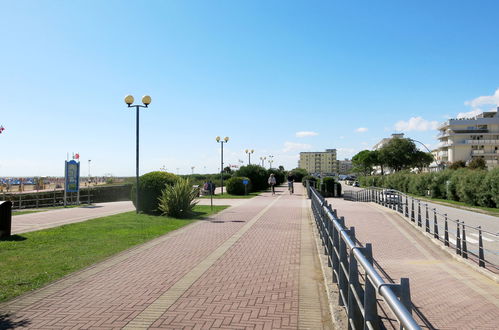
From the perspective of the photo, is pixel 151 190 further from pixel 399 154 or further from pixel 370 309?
pixel 399 154

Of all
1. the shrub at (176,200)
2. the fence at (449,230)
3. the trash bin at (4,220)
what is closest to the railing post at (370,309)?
the fence at (449,230)

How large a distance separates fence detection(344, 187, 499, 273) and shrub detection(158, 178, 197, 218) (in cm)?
854

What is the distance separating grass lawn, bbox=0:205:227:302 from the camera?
610cm

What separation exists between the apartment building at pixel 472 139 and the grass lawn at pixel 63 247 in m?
91.3

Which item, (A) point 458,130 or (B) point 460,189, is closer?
Result: (B) point 460,189

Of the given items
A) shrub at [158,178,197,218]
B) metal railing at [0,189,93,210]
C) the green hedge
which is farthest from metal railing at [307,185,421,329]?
the green hedge

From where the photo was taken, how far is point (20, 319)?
4.38 metres

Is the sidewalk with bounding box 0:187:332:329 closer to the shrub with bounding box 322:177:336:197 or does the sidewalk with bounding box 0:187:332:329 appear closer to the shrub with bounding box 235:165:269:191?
the shrub with bounding box 322:177:336:197

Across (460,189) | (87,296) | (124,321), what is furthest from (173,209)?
(460,189)

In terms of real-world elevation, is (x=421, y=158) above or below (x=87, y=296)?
above

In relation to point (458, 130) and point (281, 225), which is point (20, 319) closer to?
point (281, 225)

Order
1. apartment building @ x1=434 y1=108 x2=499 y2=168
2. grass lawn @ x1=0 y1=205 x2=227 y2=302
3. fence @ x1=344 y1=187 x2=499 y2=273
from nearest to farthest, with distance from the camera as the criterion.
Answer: grass lawn @ x1=0 y1=205 x2=227 y2=302 → fence @ x1=344 y1=187 x2=499 y2=273 → apartment building @ x1=434 y1=108 x2=499 y2=168

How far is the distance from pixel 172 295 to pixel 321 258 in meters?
3.19

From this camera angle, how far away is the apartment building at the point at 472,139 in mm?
90688
